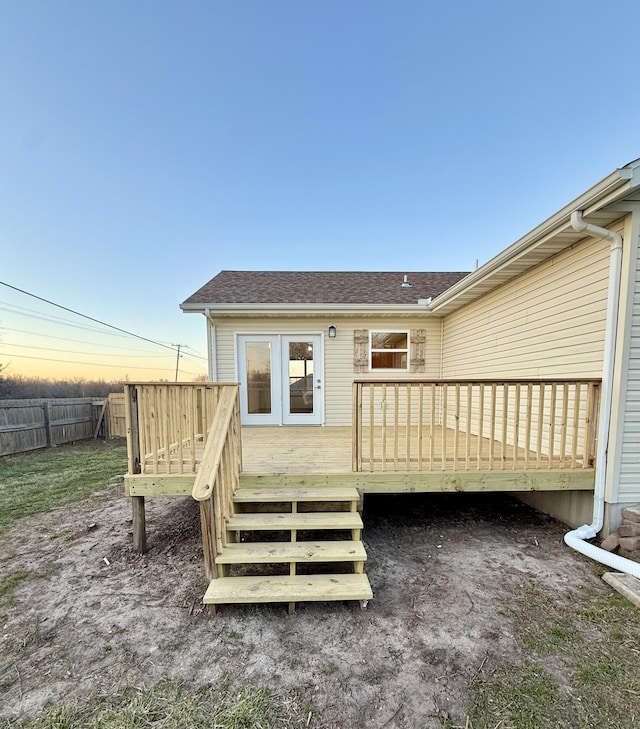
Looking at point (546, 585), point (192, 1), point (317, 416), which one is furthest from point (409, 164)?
point (546, 585)

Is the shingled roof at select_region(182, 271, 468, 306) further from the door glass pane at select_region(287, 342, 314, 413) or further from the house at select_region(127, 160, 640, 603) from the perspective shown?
the door glass pane at select_region(287, 342, 314, 413)

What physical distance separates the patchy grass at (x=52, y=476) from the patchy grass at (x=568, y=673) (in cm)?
514

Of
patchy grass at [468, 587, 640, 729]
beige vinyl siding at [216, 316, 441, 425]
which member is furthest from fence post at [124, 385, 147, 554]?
beige vinyl siding at [216, 316, 441, 425]

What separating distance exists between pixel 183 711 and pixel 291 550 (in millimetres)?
1131

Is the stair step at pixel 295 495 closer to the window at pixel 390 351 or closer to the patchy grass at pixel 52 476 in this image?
the patchy grass at pixel 52 476

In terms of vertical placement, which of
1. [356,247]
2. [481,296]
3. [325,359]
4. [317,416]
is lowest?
[317,416]

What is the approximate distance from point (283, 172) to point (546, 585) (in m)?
12.0

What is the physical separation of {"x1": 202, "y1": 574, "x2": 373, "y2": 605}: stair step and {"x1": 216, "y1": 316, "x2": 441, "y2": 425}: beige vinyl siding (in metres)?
4.34

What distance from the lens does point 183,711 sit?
1.60 meters

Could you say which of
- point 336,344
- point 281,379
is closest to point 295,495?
point 281,379

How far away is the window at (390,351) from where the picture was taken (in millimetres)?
6832

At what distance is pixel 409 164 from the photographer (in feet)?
34.6

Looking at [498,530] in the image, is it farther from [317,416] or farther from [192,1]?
[192,1]

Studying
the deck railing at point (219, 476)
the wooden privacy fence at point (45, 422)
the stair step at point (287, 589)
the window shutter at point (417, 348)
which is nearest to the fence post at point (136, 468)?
the deck railing at point (219, 476)
